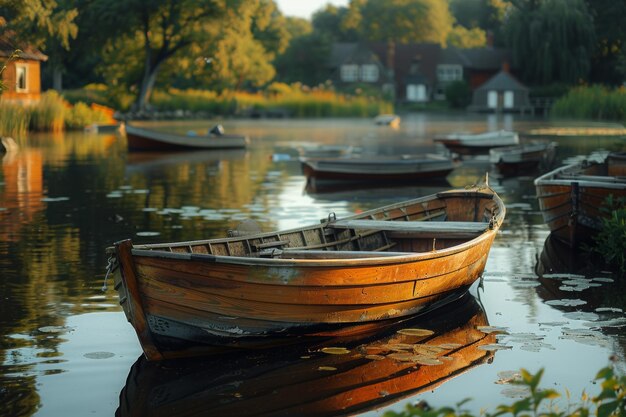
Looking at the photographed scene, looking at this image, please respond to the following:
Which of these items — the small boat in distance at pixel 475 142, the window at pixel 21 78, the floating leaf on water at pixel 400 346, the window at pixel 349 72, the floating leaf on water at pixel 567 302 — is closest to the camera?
the floating leaf on water at pixel 400 346

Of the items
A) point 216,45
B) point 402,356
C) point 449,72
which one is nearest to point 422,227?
point 402,356

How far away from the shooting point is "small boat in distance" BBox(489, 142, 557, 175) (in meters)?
34.4

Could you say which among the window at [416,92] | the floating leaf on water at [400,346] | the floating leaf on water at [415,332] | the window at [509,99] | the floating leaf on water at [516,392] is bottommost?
the floating leaf on water at [516,392]

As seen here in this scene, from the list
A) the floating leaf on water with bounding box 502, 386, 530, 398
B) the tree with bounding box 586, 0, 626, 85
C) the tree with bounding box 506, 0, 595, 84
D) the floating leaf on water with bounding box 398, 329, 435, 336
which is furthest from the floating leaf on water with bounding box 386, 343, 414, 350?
the tree with bounding box 586, 0, 626, 85

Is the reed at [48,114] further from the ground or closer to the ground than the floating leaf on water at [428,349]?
further from the ground

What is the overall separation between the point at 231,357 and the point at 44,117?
152ft

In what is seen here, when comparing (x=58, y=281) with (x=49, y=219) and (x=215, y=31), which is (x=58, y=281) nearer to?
(x=49, y=219)

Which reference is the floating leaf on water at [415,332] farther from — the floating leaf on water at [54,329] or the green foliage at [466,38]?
the green foliage at [466,38]

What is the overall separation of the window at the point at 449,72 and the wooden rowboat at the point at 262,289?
367 feet

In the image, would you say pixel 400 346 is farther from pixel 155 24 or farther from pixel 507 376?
pixel 155 24

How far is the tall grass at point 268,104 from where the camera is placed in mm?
85188

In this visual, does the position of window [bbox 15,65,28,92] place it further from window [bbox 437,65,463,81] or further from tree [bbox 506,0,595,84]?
window [bbox 437,65,463,81]

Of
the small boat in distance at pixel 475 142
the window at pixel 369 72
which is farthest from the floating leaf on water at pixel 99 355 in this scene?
the window at pixel 369 72

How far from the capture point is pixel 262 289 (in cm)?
1028
